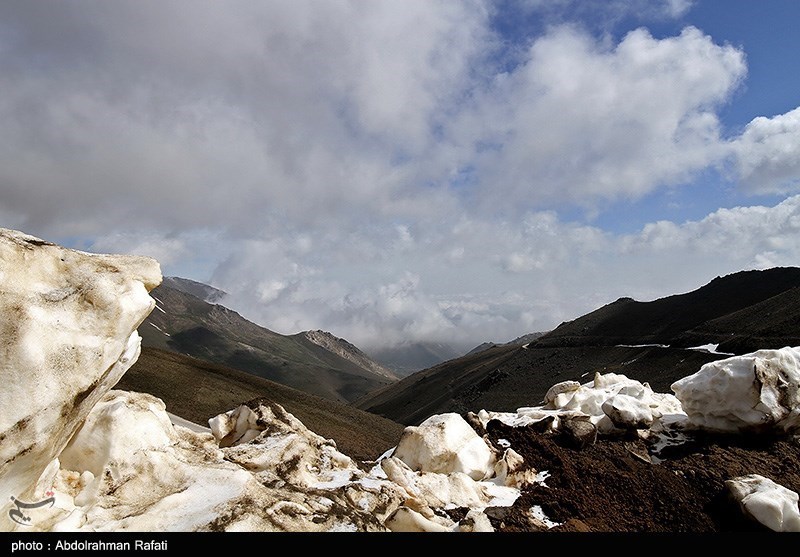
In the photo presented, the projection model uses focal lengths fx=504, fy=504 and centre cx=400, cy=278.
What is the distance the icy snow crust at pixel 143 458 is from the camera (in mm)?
5773

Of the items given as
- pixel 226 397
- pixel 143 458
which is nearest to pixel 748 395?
pixel 143 458

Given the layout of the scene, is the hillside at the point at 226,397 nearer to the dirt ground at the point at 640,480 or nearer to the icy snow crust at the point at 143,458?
the dirt ground at the point at 640,480

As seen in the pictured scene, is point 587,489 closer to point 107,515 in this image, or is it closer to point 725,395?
point 725,395

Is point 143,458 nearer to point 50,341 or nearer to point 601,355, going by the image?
point 50,341

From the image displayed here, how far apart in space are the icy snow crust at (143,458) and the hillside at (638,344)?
177 ft

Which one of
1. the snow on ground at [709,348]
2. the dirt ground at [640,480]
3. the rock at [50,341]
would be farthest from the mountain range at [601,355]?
the rock at [50,341]

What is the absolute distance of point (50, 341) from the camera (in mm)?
5809

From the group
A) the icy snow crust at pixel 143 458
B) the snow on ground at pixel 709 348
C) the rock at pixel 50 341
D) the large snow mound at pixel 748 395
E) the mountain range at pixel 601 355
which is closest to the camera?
the rock at pixel 50 341

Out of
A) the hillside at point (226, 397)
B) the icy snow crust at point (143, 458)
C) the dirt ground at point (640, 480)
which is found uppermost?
the hillside at point (226, 397)

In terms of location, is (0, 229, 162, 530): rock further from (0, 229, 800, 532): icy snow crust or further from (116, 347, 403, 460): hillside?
(116, 347, 403, 460): hillside
